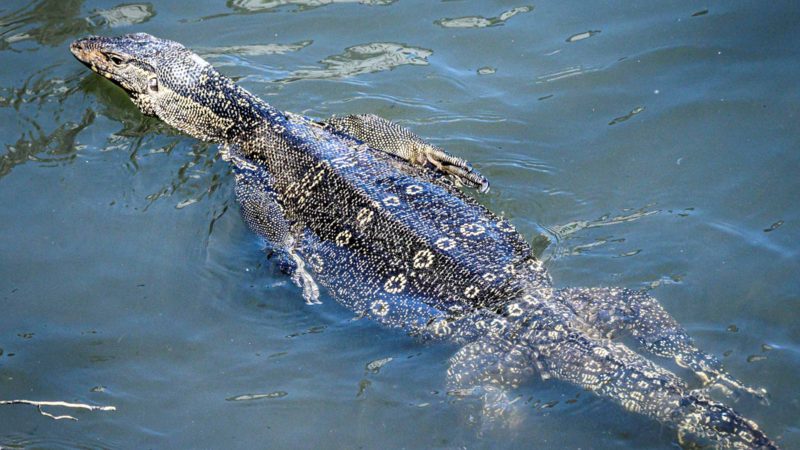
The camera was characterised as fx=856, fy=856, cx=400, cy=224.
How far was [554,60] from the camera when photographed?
30.4ft

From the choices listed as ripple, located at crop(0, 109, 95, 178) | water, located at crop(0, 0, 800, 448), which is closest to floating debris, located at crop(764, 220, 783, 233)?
water, located at crop(0, 0, 800, 448)

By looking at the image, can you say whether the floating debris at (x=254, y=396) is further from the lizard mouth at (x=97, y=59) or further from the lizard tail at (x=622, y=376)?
the lizard mouth at (x=97, y=59)

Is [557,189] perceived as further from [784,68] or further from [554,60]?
[784,68]

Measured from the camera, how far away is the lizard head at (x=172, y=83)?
26.8ft

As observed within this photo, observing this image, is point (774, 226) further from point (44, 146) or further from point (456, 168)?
point (44, 146)

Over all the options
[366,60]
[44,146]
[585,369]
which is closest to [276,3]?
[366,60]

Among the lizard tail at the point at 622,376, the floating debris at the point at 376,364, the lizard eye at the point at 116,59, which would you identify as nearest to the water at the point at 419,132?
the floating debris at the point at 376,364

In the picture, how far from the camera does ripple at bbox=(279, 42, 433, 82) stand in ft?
31.0

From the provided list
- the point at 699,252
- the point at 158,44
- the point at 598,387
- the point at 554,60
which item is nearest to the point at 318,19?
the point at 158,44

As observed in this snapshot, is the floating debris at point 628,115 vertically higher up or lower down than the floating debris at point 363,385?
higher up

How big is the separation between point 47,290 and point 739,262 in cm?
557

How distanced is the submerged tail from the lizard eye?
16.0 feet

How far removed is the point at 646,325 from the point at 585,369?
2.49 feet

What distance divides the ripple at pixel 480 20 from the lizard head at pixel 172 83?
2.91 meters
